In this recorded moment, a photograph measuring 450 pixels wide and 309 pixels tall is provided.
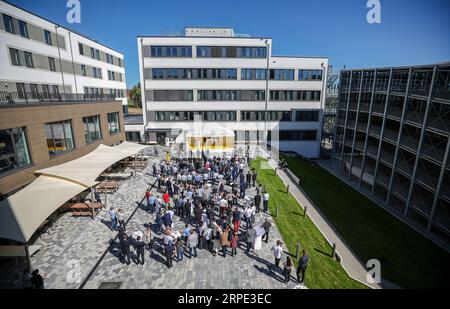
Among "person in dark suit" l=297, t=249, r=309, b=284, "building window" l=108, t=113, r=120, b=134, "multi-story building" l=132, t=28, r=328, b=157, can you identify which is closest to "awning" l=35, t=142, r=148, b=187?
"building window" l=108, t=113, r=120, b=134

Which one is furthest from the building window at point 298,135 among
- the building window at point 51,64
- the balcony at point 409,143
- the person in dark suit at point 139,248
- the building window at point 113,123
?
the building window at point 51,64

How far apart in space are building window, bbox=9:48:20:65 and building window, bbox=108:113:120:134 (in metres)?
9.96

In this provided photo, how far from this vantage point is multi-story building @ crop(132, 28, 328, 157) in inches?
1368

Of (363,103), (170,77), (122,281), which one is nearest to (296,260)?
(122,281)

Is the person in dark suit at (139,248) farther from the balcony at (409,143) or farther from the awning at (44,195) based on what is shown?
the balcony at (409,143)

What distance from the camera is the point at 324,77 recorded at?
37.0 metres

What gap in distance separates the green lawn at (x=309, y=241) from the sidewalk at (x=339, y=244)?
483mm

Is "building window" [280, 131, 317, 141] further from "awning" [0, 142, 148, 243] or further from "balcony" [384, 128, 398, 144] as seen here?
"awning" [0, 142, 148, 243]

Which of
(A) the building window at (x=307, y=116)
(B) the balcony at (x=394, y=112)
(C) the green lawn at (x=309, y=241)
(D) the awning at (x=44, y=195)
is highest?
(B) the balcony at (x=394, y=112)

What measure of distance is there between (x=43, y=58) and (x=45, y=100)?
1463cm

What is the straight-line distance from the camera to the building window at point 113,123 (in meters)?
27.1

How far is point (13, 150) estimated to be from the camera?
558 inches

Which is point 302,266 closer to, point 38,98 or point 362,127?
point 38,98
